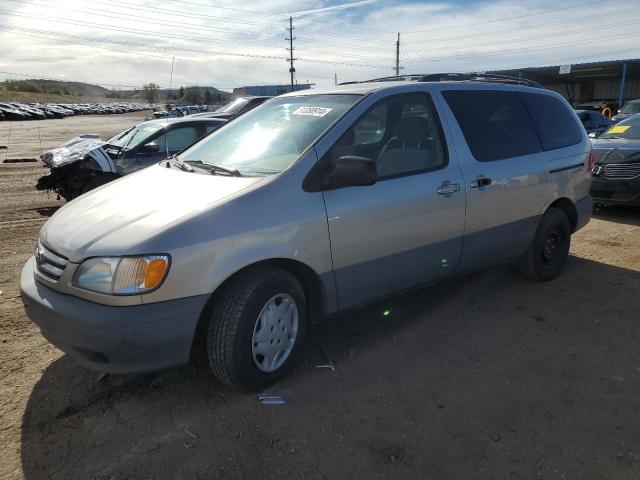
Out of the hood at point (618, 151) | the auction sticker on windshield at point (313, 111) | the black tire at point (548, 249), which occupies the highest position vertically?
the auction sticker on windshield at point (313, 111)

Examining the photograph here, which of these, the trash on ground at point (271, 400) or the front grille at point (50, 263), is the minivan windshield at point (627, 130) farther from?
the front grille at point (50, 263)

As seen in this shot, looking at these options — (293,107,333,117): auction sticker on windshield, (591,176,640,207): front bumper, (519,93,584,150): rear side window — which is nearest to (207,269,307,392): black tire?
(293,107,333,117): auction sticker on windshield

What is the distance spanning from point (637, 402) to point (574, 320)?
1189 mm

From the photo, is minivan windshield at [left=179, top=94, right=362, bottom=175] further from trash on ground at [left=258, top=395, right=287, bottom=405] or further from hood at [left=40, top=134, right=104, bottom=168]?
hood at [left=40, top=134, right=104, bottom=168]

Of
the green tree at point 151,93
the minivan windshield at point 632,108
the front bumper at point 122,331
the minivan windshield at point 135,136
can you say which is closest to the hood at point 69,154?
the minivan windshield at point 135,136

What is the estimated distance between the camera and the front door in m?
3.31

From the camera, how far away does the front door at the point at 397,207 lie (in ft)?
A: 10.9

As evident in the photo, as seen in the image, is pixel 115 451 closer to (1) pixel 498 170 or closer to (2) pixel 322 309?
(2) pixel 322 309

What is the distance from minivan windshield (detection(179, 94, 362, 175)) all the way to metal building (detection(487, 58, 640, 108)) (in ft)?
116

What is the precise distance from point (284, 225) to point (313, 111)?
1088mm

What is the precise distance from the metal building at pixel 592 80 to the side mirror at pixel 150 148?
32.9m

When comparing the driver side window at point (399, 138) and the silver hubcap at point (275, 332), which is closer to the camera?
the silver hubcap at point (275, 332)

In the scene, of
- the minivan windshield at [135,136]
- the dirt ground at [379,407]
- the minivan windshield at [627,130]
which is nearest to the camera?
the dirt ground at [379,407]

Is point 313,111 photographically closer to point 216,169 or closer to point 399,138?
point 399,138
